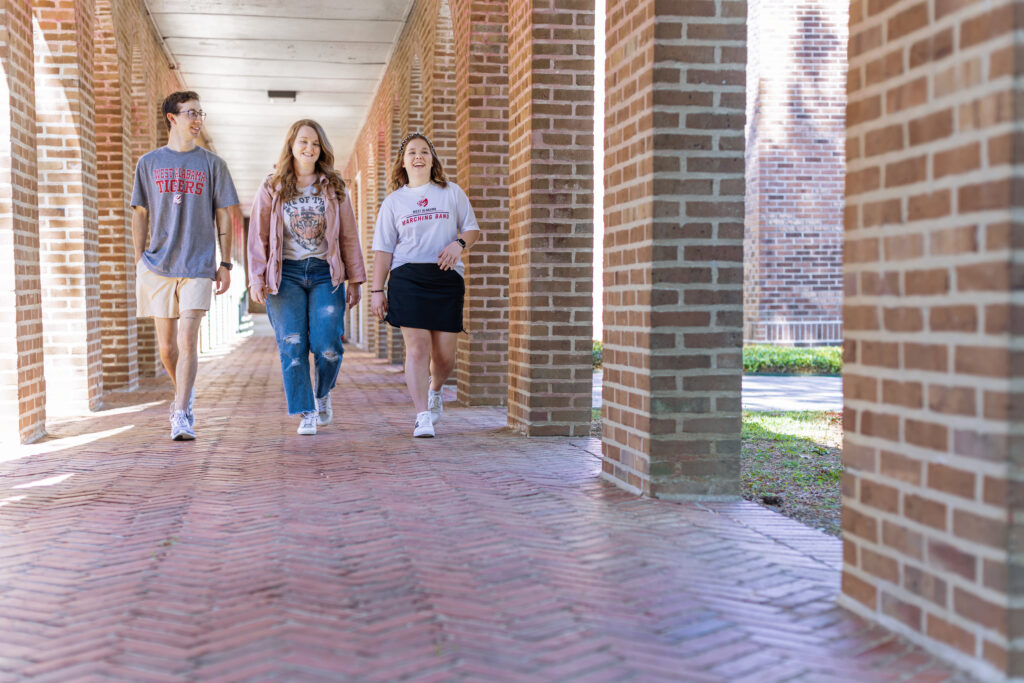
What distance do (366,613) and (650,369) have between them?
1.75 m

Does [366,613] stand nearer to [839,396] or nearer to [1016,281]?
[1016,281]

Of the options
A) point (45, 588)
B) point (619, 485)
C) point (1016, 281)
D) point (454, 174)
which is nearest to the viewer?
point (1016, 281)

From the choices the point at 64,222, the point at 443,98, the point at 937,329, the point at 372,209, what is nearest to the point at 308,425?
the point at 64,222

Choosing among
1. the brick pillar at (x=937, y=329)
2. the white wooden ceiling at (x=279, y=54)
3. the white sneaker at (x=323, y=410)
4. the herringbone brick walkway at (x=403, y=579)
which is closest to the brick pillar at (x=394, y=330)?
the white wooden ceiling at (x=279, y=54)

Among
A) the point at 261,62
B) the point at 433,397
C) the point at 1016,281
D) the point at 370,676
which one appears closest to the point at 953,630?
the point at 1016,281

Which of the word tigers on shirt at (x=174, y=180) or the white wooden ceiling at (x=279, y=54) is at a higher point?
the white wooden ceiling at (x=279, y=54)

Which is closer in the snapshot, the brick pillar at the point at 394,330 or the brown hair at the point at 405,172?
the brown hair at the point at 405,172

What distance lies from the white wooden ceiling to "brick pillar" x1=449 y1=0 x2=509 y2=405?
3.99 metres

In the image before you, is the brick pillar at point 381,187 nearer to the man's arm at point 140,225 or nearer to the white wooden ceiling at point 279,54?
the white wooden ceiling at point 279,54

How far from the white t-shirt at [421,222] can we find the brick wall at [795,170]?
331 inches

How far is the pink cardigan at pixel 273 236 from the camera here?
5.74 m

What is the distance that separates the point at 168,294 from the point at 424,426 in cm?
164

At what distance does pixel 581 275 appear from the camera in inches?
234

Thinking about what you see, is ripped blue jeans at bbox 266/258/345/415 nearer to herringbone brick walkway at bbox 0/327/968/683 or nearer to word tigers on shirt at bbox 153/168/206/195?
word tigers on shirt at bbox 153/168/206/195
